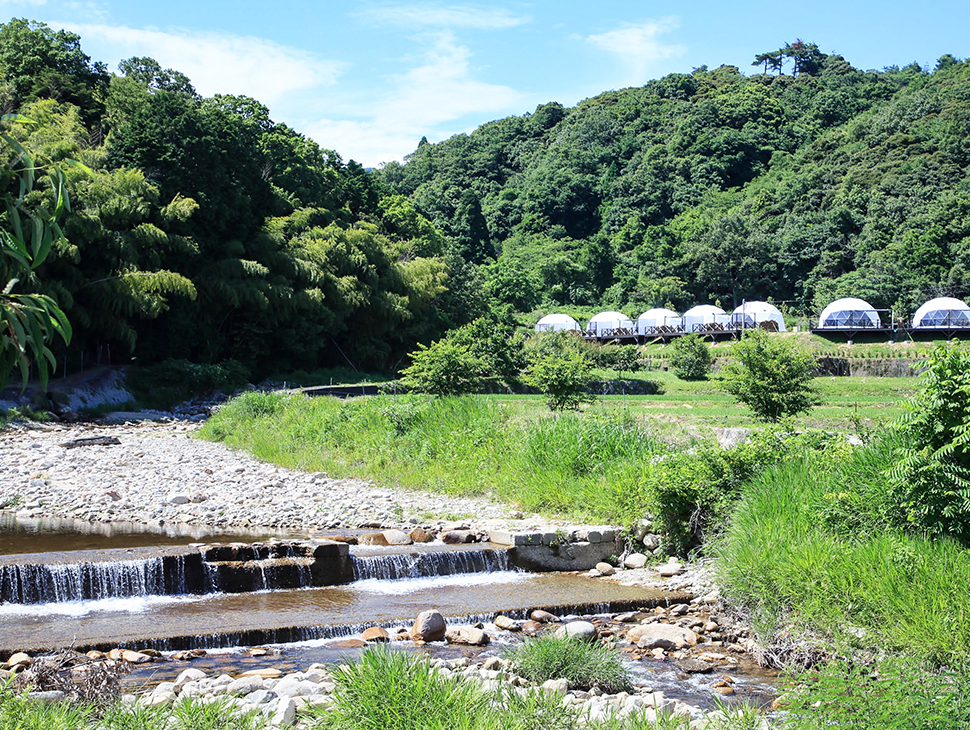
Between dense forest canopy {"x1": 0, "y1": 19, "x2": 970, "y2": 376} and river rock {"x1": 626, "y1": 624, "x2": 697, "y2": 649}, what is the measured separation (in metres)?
6.41

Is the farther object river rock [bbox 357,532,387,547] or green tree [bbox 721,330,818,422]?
green tree [bbox 721,330,818,422]

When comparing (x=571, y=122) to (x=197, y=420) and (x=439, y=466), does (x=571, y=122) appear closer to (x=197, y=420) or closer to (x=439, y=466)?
(x=197, y=420)

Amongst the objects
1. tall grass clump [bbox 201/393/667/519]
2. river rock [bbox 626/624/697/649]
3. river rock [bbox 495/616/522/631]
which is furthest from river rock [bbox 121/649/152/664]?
tall grass clump [bbox 201/393/667/519]

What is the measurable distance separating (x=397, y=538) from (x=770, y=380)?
10.1 m

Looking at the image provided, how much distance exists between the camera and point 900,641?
6.84 metres

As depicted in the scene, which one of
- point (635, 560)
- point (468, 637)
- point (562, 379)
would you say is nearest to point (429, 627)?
point (468, 637)

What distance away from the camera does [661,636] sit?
8070 mm

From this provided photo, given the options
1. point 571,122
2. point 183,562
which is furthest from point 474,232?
point 183,562

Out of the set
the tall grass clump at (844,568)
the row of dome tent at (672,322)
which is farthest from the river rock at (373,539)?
the row of dome tent at (672,322)

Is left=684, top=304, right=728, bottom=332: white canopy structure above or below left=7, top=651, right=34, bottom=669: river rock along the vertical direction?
above

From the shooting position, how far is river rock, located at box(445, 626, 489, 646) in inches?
317

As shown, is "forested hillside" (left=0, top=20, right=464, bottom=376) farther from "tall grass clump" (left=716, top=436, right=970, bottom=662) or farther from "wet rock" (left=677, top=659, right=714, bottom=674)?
"wet rock" (left=677, top=659, right=714, bottom=674)

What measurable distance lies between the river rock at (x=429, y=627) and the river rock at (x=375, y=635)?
0.87ft

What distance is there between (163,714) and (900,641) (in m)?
5.61
